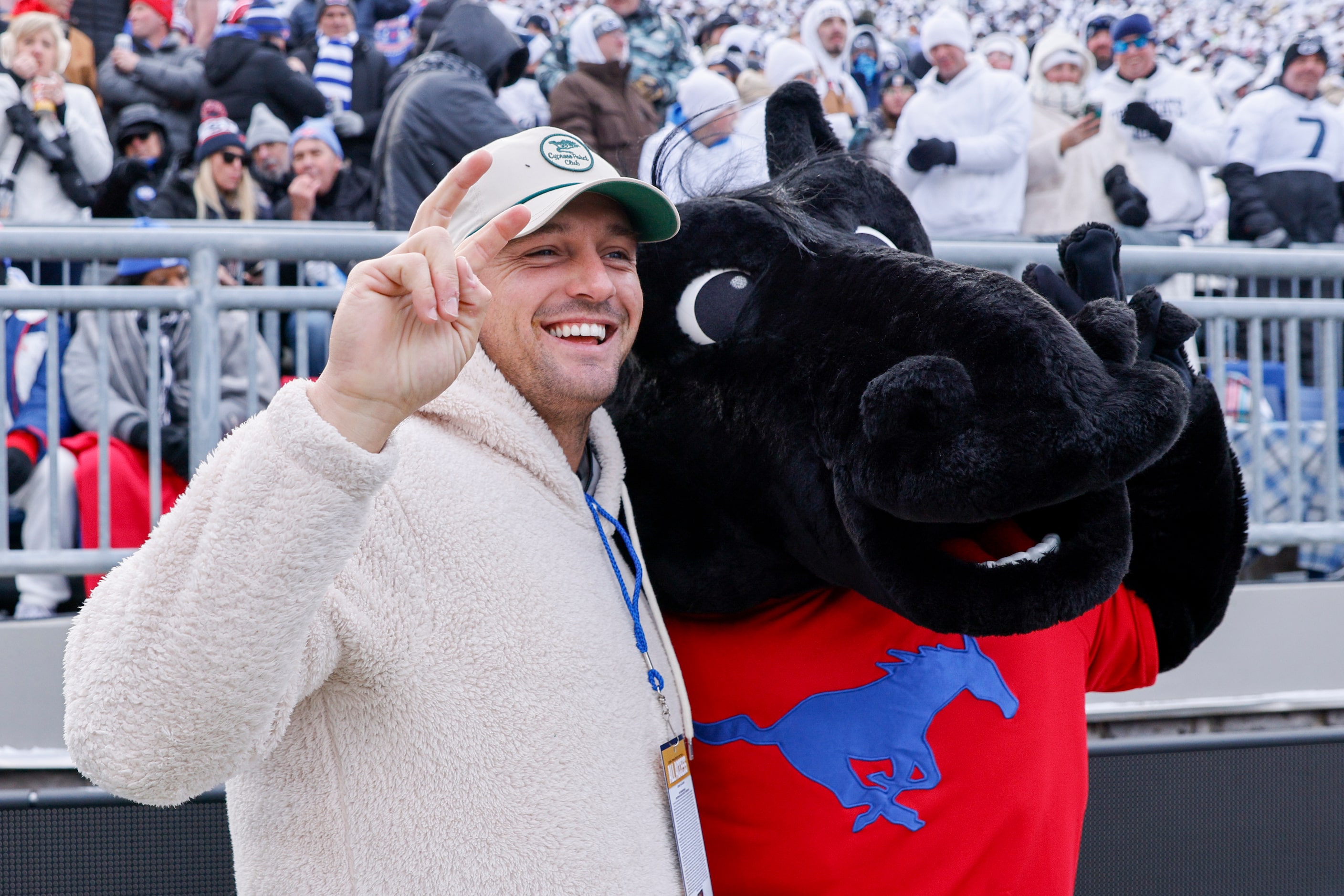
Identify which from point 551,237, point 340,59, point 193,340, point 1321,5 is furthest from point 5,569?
point 1321,5

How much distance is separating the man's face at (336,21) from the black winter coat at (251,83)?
0.72 metres

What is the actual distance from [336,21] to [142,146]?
1.49 metres

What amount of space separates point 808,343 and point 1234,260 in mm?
2382

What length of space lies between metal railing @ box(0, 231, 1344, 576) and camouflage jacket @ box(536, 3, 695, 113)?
146 inches

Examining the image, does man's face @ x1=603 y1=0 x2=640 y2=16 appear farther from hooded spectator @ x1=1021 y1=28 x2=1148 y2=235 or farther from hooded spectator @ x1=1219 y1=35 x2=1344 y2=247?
hooded spectator @ x1=1219 y1=35 x2=1344 y2=247

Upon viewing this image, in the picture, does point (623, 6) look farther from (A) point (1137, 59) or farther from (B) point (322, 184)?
(A) point (1137, 59)

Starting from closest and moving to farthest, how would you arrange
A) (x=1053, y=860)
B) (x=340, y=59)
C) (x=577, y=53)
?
1. (x=1053, y=860)
2. (x=577, y=53)
3. (x=340, y=59)

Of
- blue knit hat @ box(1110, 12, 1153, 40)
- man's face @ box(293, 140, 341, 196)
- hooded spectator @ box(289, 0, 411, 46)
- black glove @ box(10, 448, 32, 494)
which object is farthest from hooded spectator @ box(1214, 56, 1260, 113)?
black glove @ box(10, 448, 32, 494)

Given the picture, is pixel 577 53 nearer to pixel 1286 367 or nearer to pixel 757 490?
pixel 1286 367

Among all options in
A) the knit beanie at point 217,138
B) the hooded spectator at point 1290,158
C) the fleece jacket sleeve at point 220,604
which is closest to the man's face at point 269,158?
the knit beanie at point 217,138

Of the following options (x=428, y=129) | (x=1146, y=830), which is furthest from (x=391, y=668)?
(x=428, y=129)

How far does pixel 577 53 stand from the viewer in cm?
645

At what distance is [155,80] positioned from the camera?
6520 mm

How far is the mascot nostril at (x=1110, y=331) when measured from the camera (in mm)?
1430
